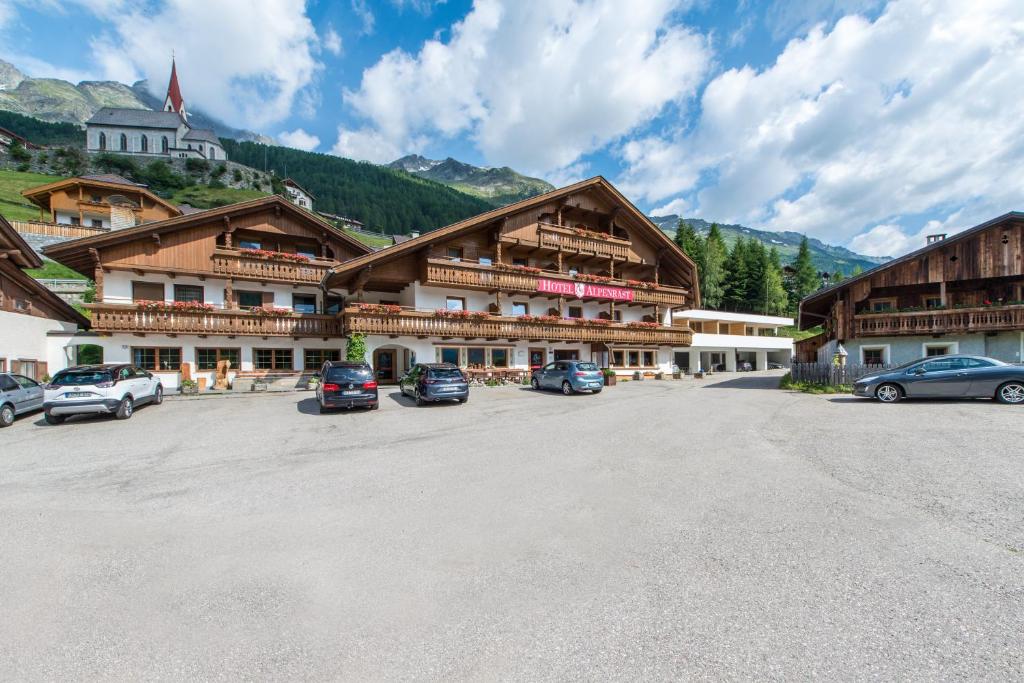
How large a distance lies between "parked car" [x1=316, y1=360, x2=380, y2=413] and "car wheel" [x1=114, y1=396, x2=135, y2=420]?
19.8 ft

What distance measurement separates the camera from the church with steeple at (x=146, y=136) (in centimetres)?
9681

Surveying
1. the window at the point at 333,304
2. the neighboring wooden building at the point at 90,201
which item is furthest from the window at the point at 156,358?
the neighboring wooden building at the point at 90,201

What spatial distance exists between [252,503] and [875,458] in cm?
1043

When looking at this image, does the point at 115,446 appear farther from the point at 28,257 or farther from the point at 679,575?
the point at 28,257

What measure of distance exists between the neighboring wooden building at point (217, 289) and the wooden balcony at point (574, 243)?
11.0 meters

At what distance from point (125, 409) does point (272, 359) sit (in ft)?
31.9

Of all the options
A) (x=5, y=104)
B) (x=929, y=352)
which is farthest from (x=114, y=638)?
(x=5, y=104)

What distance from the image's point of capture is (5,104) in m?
192

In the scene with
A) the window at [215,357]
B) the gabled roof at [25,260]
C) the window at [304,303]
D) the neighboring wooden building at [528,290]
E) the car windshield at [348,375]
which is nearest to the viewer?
the car windshield at [348,375]

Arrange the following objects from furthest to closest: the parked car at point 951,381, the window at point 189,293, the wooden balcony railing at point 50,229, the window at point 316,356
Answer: the wooden balcony railing at point 50,229 → the window at point 316,356 → the window at point 189,293 → the parked car at point 951,381

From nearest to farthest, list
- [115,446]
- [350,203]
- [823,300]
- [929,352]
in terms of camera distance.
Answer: [115,446] → [929,352] → [823,300] → [350,203]

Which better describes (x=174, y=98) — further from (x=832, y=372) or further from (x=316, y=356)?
(x=832, y=372)

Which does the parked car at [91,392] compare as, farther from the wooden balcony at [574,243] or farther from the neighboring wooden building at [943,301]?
the neighboring wooden building at [943,301]

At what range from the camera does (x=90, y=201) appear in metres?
39.8
